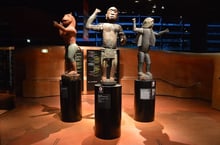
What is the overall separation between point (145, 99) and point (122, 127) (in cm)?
66

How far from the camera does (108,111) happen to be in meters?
3.35

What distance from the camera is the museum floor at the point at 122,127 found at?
3.31 meters

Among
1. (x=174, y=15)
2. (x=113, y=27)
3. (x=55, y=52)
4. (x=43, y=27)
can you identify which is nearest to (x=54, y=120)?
(x=113, y=27)

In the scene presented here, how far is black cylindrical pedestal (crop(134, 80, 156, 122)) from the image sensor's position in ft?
13.6

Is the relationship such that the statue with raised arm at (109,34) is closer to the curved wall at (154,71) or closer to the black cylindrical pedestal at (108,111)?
the black cylindrical pedestal at (108,111)

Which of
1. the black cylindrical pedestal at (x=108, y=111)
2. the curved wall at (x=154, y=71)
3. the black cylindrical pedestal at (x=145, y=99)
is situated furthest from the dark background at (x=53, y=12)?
the black cylindrical pedestal at (x=108, y=111)

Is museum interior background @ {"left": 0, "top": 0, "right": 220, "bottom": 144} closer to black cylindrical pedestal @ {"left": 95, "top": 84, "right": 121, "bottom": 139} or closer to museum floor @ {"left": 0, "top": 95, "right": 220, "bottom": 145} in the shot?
museum floor @ {"left": 0, "top": 95, "right": 220, "bottom": 145}

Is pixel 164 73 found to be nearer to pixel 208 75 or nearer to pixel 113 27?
pixel 208 75

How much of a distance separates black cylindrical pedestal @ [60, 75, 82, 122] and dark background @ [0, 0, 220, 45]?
240 centimetres

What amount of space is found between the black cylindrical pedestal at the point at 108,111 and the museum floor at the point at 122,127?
12 centimetres

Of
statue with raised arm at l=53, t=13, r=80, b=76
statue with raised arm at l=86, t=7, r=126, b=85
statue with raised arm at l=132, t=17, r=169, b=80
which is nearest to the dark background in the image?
statue with raised arm at l=53, t=13, r=80, b=76

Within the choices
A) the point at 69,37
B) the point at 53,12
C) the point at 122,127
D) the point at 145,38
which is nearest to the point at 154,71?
the point at 145,38

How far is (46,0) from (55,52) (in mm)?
1598

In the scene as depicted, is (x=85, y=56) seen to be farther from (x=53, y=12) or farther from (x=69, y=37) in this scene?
(x=69, y=37)
